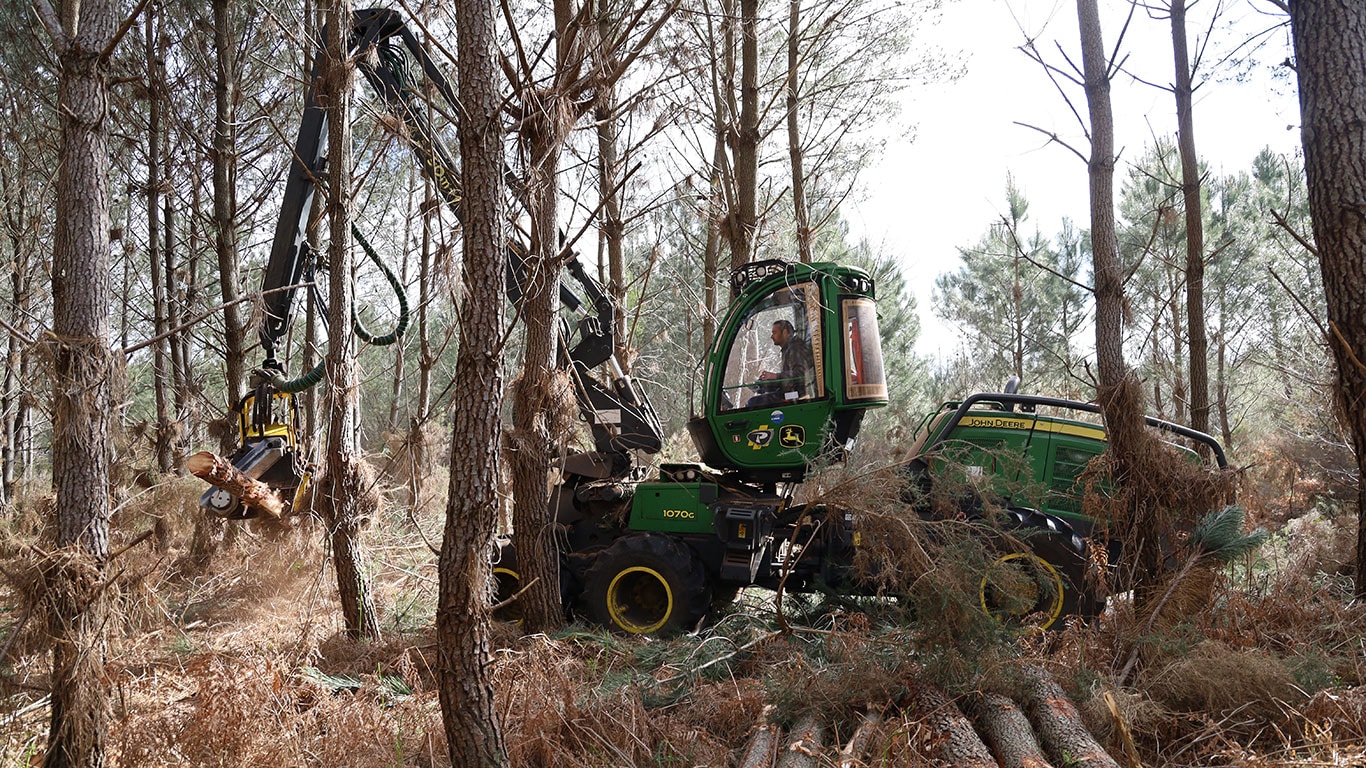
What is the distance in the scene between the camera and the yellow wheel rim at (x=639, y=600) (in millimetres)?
6336

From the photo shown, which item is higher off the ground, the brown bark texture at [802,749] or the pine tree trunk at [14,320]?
the pine tree trunk at [14,320]

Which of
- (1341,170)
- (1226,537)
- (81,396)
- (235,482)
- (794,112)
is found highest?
(794,112)

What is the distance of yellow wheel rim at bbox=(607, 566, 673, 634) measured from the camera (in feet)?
20.8

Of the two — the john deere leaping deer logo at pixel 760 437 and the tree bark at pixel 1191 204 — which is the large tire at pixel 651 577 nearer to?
the john deere leaping deer logo at pixel 760 437

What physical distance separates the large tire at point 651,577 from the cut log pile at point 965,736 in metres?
2.51

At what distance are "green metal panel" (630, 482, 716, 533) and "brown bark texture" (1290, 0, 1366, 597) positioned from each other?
13.0 ft

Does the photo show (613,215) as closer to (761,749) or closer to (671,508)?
(671,508)

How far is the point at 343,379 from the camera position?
565 centimetres

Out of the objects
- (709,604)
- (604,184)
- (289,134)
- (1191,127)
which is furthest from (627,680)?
(289,134)

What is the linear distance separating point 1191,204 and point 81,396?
30.8 feet

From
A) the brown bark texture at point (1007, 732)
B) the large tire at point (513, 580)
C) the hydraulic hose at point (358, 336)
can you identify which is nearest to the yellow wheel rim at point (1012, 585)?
the brown bark texture at point (1007, 732)

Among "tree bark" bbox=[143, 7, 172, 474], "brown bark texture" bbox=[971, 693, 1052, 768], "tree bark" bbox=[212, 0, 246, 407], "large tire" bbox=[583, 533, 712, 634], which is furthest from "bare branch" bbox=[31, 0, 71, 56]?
"tree bark" bbox=[143, 7, 172, 474]

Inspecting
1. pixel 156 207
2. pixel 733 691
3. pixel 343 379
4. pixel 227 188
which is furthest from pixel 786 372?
pixel 156 207

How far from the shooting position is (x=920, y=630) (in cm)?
420
